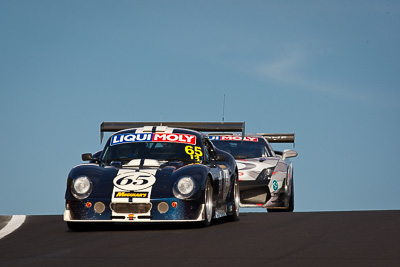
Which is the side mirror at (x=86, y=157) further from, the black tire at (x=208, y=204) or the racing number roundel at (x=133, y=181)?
the black tire at (x=208, y=204)

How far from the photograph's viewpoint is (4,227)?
38.0ft

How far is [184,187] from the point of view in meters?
10.8

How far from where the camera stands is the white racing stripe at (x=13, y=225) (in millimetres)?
10705

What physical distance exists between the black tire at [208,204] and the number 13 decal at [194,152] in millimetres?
769

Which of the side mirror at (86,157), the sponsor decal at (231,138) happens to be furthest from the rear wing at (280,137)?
the side mirror at (86,157)

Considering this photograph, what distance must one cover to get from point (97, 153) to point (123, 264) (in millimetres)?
7526

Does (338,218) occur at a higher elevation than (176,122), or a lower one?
lower

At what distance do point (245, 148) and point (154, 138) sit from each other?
670 cm

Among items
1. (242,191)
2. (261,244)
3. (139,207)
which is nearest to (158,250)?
(261,244)

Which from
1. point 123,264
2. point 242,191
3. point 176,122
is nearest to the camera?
point 123,264

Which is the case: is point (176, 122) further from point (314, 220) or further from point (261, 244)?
point (261, 244)

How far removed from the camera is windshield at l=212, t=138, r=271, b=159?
741 inches

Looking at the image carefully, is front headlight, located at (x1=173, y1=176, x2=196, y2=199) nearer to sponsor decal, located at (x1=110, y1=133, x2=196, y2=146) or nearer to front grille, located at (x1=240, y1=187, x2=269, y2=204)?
sponsor decal, located at (x1=110, y1=133, x2=196, y2=146)

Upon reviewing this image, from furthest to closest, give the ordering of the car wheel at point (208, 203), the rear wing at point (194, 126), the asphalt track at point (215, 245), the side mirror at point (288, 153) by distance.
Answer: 1. the side mirror at point (288, 153)
2. the rear wing at point (194, 126)
3. the car wheel at point (208, 203)
4. the asphalt track at point (215, 245)
